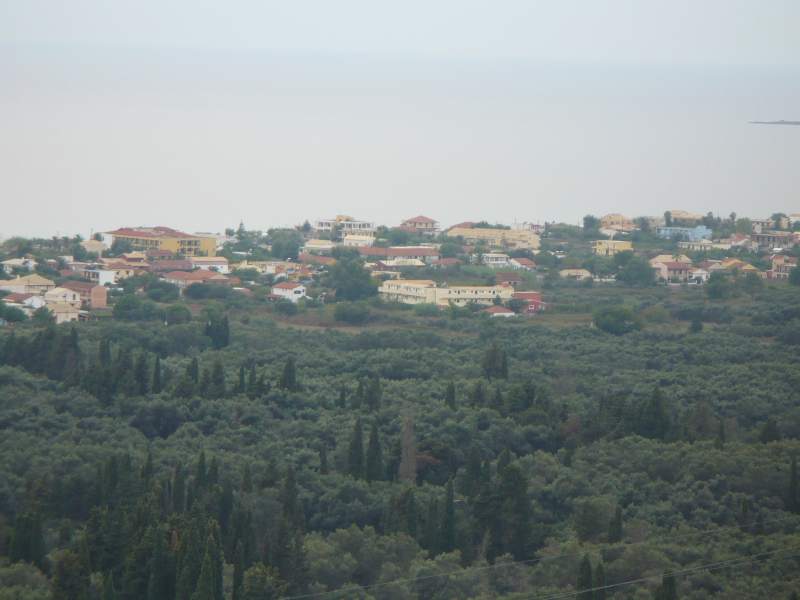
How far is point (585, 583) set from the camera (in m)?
14.8

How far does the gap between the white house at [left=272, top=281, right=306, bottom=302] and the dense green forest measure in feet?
21.9

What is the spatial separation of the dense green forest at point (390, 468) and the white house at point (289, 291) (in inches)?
263

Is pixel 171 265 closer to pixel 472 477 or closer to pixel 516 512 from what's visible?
pixel 472 477

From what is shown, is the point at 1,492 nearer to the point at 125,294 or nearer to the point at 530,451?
the point at 530,451

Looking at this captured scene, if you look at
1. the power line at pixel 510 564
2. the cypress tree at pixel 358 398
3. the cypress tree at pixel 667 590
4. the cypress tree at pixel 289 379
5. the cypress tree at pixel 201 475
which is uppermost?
the cypress tree at pixel 289 379

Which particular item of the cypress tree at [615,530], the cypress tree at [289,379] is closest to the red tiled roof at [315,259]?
the cypress tree at [289,379]

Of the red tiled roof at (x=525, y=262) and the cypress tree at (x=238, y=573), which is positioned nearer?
the cypress tree at (x=238, y=573)

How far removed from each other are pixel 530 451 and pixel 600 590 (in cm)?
718

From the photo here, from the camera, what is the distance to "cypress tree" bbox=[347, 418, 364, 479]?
1997 centimetres

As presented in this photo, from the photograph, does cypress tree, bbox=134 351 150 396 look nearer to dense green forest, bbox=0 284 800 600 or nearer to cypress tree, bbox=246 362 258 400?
dense green forest, bbox=0 284 800 600

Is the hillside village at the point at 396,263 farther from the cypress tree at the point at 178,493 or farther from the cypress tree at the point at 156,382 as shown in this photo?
the cypress tree at the point at 178,493

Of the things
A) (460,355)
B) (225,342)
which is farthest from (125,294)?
(460,355)

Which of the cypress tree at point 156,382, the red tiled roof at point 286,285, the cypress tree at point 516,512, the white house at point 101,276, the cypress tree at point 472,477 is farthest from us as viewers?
the white house at point 101,276

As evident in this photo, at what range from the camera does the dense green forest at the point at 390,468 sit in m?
15.6
